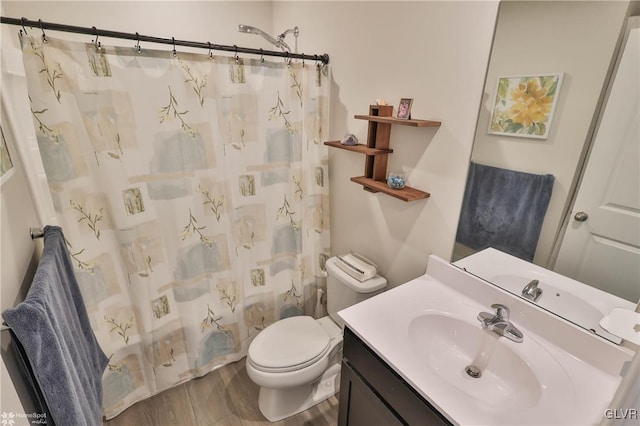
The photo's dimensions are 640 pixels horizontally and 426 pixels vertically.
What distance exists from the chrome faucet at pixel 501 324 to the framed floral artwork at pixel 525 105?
593 millimetres

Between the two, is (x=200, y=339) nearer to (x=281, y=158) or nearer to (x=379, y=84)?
(x=281, y=158)

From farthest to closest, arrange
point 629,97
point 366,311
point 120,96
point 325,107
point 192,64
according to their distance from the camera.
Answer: point 325,107, point 192,64, point 120,96, point 366,311, point 629,97

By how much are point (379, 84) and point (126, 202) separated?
132 centimetres

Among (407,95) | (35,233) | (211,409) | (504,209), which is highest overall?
(407,95)

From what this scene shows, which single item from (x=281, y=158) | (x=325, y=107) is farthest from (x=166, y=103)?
(x=325, y=107)

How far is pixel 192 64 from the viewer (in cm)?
138

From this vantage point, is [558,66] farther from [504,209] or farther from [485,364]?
[485,364]

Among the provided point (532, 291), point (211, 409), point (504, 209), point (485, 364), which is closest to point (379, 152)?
point (504, 209)

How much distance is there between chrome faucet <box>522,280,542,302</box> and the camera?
41.5 inches

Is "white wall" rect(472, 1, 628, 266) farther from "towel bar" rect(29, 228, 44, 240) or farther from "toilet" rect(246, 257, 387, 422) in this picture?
"towel bar" rect(29, 228, 44, 240)

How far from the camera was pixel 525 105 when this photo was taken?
999 millimetres

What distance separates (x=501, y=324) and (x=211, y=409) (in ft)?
5.12

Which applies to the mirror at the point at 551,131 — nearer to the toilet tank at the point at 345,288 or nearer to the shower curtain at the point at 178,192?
the toilet tank at the point at 345,288

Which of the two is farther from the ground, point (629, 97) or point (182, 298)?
point (629, 97)
